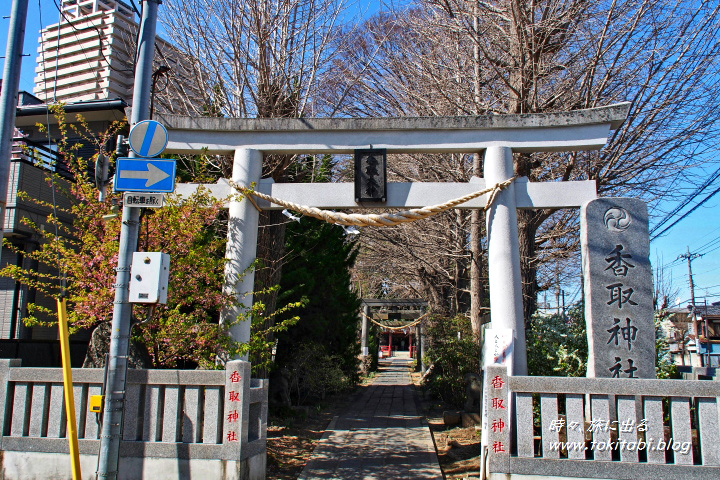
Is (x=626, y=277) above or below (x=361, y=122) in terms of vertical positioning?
below

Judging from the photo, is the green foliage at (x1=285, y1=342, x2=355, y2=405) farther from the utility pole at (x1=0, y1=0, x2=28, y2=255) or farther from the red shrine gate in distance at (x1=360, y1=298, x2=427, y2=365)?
the utility pole at (x1=0, y1=0, x2=28, y2=255)

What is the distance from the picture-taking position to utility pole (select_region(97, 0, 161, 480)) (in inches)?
204

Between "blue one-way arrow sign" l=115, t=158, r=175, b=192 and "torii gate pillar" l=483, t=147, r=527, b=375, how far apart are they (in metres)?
4.33

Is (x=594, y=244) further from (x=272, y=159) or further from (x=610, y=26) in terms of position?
(x=272, y=159)

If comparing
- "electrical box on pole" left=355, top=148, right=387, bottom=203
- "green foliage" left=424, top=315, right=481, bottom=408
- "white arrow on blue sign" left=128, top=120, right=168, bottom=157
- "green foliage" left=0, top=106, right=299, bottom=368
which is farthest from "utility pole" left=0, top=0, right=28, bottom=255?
"green foliage" left=424, top=315, right=481, bottom=408

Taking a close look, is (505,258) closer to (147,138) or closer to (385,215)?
(385,215)

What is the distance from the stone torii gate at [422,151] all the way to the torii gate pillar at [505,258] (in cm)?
1

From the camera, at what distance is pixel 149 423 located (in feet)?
19.7

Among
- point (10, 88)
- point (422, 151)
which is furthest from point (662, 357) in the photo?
point (10, 88)

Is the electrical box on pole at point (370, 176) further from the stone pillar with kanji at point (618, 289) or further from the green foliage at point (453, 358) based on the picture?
the green foliage at point (453, 358)

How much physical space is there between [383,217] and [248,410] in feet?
9.84

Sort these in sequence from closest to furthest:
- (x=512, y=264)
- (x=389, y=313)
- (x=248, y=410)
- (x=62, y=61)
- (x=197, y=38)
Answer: (x=248, y=410) → (x=512, y=264) → (x=197, y=38) → (x=62, y=61) → (x=389, y=313)

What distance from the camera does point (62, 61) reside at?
1961cm

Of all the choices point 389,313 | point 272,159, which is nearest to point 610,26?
point 272,159
